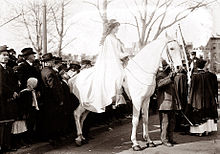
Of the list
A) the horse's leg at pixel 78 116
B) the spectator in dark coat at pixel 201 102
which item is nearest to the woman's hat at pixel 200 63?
the spectator in dark coat at pixel 201 102

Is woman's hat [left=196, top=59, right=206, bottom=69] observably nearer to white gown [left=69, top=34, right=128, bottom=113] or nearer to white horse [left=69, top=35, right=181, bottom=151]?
white horse [left=69, top=35, right=181, bottom=151]

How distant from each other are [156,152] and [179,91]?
2665mm

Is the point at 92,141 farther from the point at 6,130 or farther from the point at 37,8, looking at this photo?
the point at 37,8

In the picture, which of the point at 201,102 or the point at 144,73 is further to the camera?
the point at 201,102

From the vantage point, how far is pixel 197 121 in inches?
372

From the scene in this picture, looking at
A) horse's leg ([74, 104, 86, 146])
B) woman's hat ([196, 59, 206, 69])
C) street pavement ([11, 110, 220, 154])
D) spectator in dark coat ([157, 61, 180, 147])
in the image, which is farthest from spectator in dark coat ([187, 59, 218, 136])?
horse's leg ([74, 104, 86, 146])

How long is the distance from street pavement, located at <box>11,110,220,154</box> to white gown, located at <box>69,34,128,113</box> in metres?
0.95

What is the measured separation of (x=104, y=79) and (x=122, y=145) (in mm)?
1720

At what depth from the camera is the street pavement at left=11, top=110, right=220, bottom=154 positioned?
743 cm

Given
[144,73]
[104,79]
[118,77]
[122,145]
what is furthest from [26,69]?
[122,145]

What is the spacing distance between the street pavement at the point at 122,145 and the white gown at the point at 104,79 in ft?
3.13

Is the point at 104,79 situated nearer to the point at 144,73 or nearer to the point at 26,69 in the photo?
the point at 144,73

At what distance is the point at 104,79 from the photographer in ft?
25.4

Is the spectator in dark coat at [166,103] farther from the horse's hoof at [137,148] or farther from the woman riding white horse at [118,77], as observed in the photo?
the horse's hoof at [137,148]
